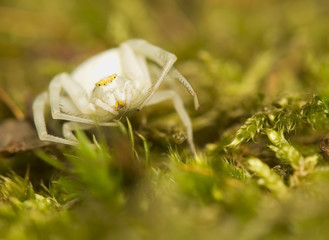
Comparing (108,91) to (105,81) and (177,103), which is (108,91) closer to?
(105,81)

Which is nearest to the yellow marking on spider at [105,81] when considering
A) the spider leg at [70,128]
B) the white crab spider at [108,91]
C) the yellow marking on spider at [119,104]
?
the white crab spider at [108,91]

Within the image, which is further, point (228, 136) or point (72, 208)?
point (228, 136)

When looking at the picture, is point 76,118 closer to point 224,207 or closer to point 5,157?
point 5,157

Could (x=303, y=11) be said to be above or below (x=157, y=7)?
below

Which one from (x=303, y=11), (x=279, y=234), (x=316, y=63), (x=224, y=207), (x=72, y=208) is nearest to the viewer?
(x=279, y=234)

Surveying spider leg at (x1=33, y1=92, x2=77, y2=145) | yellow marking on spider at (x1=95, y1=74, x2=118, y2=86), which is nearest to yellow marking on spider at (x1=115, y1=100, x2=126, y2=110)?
yellow marking on spider at (x1=95, y1=74, x2=118, y2=86)

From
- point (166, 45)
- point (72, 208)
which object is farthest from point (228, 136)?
Result: point (166, 45)

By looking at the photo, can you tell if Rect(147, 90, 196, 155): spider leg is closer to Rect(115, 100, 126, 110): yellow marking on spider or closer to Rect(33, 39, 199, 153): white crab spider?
Rect(33, 39, 199, 153): white crab spider
